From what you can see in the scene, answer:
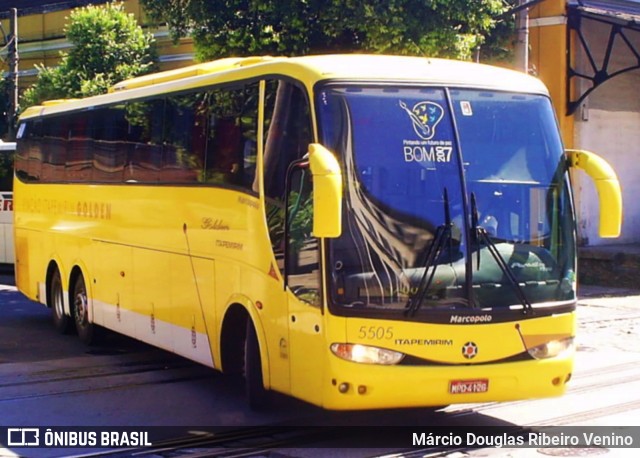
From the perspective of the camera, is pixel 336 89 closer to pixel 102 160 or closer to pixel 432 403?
pixel 432 403

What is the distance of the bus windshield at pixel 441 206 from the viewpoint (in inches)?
322

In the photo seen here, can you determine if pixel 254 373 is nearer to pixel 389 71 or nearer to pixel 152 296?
pixel 152 296

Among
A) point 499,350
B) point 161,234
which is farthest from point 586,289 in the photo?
point 499,350

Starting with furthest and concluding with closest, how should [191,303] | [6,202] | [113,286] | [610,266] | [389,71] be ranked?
[6,202], [610,266], [113,286], [191,303], [389,71]

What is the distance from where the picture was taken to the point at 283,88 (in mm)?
9039

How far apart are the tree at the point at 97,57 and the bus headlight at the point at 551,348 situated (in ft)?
62.0

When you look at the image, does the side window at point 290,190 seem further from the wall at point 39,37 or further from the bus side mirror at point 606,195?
the wall at point 39,37

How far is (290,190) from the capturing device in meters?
8.73

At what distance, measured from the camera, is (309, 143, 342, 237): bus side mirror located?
762cm

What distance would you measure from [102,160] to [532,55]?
1346 centimetres

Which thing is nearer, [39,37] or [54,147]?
[54,147]

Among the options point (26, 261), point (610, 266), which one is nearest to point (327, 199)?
point (26, 261)

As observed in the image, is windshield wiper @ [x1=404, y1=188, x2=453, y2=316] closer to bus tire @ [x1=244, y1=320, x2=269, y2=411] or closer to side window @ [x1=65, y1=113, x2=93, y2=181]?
bus tire @ [x1=244, y1=320, x2=269, y2=411]

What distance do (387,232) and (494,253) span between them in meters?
0.89
